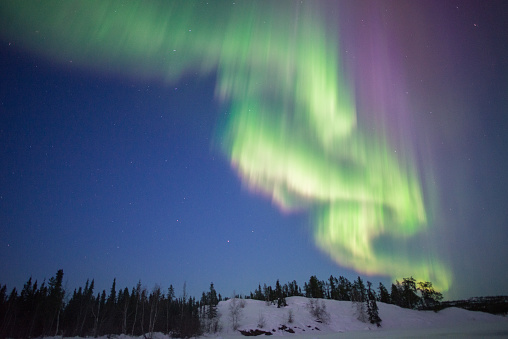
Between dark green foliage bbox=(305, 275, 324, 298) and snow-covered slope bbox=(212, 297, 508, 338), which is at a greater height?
dark green foliage bbox=(305, 275, 324, 298)

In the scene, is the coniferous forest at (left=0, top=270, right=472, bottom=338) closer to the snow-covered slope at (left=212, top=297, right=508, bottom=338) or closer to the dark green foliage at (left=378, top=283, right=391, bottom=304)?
the snow-covered slope at (left=212, top=297, right=508, bottom=338)

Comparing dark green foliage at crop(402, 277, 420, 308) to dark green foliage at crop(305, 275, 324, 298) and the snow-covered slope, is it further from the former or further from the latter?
dark green foliage at crop(305, 275, 324, 298)

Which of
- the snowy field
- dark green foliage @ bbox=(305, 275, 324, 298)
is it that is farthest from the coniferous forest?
dark green foliage @ bbox=(305, 275, 324, 298)

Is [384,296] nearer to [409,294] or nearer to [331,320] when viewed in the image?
[409,294]

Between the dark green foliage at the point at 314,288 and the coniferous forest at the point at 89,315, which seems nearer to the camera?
the coniferous forest at the point at 89,315

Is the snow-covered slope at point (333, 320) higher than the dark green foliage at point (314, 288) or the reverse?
the reverse

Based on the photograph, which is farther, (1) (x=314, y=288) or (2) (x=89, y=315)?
(1) (x=314, y=288)

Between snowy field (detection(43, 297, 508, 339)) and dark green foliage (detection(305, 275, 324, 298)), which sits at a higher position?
dark green foliage (detection(305, 275, 324, 298))

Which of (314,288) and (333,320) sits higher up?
(314,288)

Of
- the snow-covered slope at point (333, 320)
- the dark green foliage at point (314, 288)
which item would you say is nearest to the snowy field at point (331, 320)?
the snow-covered slope at point (333, 320)

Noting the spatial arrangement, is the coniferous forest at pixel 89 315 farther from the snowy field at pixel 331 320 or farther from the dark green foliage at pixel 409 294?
the dark green foliage at pixel 409 294

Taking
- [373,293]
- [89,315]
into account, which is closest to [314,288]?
[373,293]

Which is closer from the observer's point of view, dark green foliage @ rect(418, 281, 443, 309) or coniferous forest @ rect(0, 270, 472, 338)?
coniferous forest @ rect(0, 270, 472, 338)

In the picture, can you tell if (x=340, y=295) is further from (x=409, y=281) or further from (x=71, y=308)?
(x=71, y=308)
